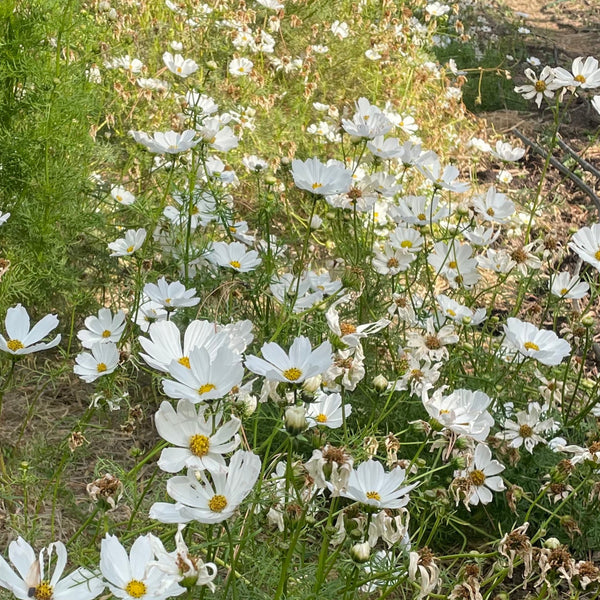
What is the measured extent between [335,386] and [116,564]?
1.82 feet

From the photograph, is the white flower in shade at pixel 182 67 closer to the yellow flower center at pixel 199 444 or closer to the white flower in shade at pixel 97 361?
the white flower in shade at pixel 97 361

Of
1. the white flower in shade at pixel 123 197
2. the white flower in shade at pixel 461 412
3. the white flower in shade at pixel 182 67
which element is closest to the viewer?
the white flower in shade at pixel 461 412

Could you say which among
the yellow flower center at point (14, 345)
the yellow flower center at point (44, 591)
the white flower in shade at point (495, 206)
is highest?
the yellow flower center at point (14, 345)

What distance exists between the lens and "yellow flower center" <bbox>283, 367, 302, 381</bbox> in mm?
1179

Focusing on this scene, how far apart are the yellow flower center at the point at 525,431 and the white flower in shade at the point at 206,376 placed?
3.20 ft

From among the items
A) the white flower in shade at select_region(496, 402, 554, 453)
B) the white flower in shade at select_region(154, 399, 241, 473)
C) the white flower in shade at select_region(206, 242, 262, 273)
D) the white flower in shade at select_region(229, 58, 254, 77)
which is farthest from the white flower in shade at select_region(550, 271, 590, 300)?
the white flower in shade at select_region(229, 58, 254, 77)

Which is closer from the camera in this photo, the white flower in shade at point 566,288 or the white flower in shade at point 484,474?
the white flower in shade at point 484,474

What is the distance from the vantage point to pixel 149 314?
1.96m

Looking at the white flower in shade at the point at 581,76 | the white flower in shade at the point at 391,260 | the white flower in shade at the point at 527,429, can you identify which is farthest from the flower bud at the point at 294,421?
the white flower in shade at the point at 581,76

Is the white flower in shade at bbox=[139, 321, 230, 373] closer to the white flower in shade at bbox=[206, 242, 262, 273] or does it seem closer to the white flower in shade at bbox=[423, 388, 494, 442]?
the white flower in shade at bbox=[423, 388, 494, 442]

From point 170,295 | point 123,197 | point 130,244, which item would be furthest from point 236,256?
point 123,197

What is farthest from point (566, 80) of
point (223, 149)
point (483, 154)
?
point (483, 154)

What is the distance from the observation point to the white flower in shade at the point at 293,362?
1.15 meters

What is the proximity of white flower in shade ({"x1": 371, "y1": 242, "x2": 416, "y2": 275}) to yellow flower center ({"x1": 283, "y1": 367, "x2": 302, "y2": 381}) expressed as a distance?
106 cm
